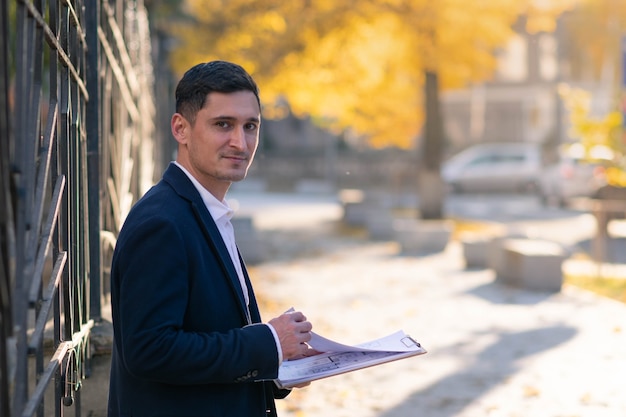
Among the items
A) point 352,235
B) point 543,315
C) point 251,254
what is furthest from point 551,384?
point 352,235

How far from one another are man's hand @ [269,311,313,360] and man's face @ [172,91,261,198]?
1.31 feet

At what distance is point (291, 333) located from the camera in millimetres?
2762

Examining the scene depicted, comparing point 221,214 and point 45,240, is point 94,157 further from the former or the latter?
point 221,214

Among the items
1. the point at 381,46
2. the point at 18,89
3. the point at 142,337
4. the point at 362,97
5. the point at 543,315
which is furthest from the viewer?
the point at 362,97

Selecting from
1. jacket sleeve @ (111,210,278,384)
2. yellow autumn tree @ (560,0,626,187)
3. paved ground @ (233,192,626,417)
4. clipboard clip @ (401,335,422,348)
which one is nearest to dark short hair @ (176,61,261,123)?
jacket sleeve @ (111,210,278,384)

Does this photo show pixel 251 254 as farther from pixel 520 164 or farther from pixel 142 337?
pixel 520 164

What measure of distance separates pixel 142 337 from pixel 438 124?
21835 millimetres

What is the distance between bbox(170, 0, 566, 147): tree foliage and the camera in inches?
856

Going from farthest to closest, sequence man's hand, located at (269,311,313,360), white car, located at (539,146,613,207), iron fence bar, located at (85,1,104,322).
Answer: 1. white car, located at (539,146,613,207)
2. iron fence bar, located at (85,1,104,322)
3. man's hand, located at (269,311,313,360)

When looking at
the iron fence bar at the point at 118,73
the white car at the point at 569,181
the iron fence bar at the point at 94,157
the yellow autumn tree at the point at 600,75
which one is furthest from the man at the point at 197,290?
the white car at the point at 569,181

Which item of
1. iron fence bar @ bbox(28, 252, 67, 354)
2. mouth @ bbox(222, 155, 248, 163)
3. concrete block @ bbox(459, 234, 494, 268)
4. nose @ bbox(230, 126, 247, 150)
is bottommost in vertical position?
concrete block @ bbox(459, 234, 494, 268)

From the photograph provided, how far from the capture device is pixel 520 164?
3856cm

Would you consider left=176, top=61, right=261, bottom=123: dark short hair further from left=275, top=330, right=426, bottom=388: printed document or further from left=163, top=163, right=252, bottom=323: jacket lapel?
left=275, top=330, right=426, bottom=388: printed document

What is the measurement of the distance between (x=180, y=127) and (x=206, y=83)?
0.54 feet
